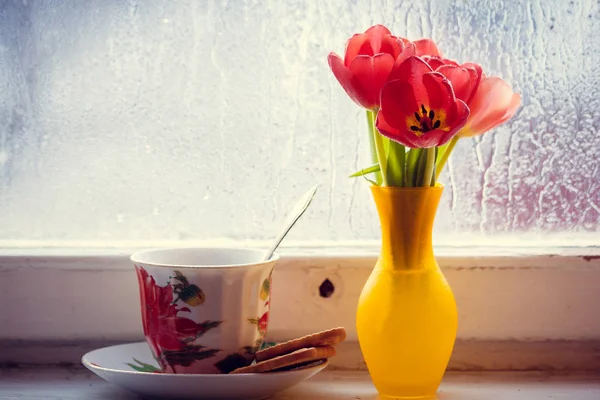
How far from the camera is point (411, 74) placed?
0.60 metres

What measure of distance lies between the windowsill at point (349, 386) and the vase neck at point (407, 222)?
0.41 feet

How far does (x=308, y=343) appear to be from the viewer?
0.65 meters

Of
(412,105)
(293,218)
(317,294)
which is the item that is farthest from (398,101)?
(317,294)

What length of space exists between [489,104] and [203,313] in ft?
0.93

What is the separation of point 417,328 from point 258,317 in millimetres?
131

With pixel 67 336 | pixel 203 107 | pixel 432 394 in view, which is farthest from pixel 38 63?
pixel 432 394

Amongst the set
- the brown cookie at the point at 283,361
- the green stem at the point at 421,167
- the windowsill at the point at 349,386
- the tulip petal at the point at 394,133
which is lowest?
the windowsill at the point at 349,386

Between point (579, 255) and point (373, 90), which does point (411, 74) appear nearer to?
point (373, 90)

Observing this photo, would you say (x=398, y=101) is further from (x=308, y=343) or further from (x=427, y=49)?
(x=308, y=343)

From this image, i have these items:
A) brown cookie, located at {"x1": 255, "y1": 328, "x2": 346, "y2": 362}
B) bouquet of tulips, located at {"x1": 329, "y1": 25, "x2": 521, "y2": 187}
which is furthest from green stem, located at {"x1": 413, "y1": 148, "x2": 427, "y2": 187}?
brown cookie, located at {"x1": 255, "y1": 328, "x2": 346, "y2": 362}

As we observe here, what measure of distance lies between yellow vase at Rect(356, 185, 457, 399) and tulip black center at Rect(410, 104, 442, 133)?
6cm

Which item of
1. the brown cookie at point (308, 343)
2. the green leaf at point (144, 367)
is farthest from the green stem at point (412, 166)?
the green leaf at point (144, 367)

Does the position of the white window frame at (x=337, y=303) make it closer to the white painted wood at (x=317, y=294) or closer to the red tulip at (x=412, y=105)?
the white painted wood at (x=317, y=294)

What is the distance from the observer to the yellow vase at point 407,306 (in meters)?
0.63
